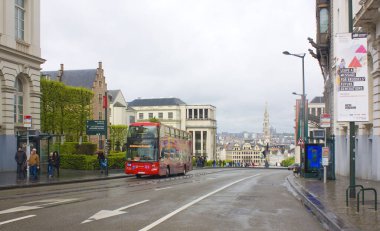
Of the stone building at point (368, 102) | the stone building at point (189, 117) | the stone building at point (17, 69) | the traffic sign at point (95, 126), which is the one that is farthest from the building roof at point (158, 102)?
the stone building at point (17, 69)

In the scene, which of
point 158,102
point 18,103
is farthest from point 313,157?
point 158,102

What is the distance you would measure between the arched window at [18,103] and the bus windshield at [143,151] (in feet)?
28.9

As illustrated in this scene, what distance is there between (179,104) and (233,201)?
128926 millimetres

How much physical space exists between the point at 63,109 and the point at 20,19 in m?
25.2

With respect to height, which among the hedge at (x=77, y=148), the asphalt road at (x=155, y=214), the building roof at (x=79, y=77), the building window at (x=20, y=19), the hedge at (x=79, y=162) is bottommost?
the hedge at (x=79, y=162)

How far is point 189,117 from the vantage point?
14525 centimetres

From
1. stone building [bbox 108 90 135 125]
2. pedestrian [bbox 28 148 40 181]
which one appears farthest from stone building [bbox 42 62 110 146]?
pedestrian [bbox 28 148 40 181]

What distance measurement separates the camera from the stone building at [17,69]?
33.0 m

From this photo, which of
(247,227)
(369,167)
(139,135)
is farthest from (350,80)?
(139,135)

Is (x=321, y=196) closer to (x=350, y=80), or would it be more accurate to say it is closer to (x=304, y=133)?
(x=350, y=80)

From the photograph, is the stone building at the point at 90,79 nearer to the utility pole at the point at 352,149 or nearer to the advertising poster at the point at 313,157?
the advertising poster at the point at 313,157

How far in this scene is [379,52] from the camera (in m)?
24.0

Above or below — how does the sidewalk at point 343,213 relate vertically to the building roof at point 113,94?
below

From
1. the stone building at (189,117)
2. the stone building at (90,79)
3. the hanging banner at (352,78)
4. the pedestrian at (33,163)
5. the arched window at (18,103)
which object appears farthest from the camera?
the stone building at (189,117)
